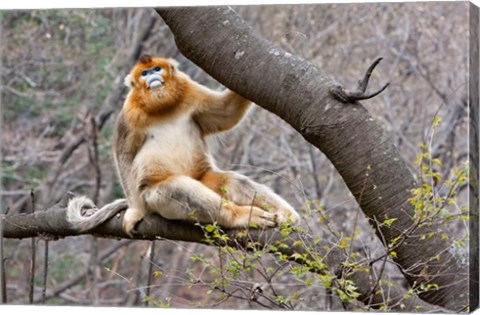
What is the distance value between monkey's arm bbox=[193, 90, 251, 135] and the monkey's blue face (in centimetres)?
23

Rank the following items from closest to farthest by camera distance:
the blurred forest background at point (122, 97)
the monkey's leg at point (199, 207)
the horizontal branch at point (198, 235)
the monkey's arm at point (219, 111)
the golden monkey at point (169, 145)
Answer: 1. the horizontal branch at point (198, 235)
2. the monkey's leg at point (199, 207)
3. the golden monkey at point (169, 145)
4. the monkey's arm at point (219, 111)
5. the blurred forest background at point (122, 97)

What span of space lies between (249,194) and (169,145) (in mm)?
528

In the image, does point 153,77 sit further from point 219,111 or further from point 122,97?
point 122,97

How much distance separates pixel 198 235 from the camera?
4625 millimetres

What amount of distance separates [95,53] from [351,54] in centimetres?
242

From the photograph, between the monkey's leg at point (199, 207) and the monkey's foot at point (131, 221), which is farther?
the monkey's foot at point (131, 221)

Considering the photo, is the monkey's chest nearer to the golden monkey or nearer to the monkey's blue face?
the golden monkey

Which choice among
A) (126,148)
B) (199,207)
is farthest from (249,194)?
(126,148)

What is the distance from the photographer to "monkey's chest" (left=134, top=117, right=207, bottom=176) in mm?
4941

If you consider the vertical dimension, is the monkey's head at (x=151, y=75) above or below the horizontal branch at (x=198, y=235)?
above

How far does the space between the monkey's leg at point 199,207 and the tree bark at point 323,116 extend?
820 mm

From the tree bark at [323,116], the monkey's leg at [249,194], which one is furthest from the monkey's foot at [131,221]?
the tree bark at [323,116]

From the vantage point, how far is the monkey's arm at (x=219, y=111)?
16.1ft

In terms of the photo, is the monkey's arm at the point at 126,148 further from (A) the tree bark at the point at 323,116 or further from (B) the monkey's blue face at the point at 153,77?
(A) the tree bark at the point at 323,116
